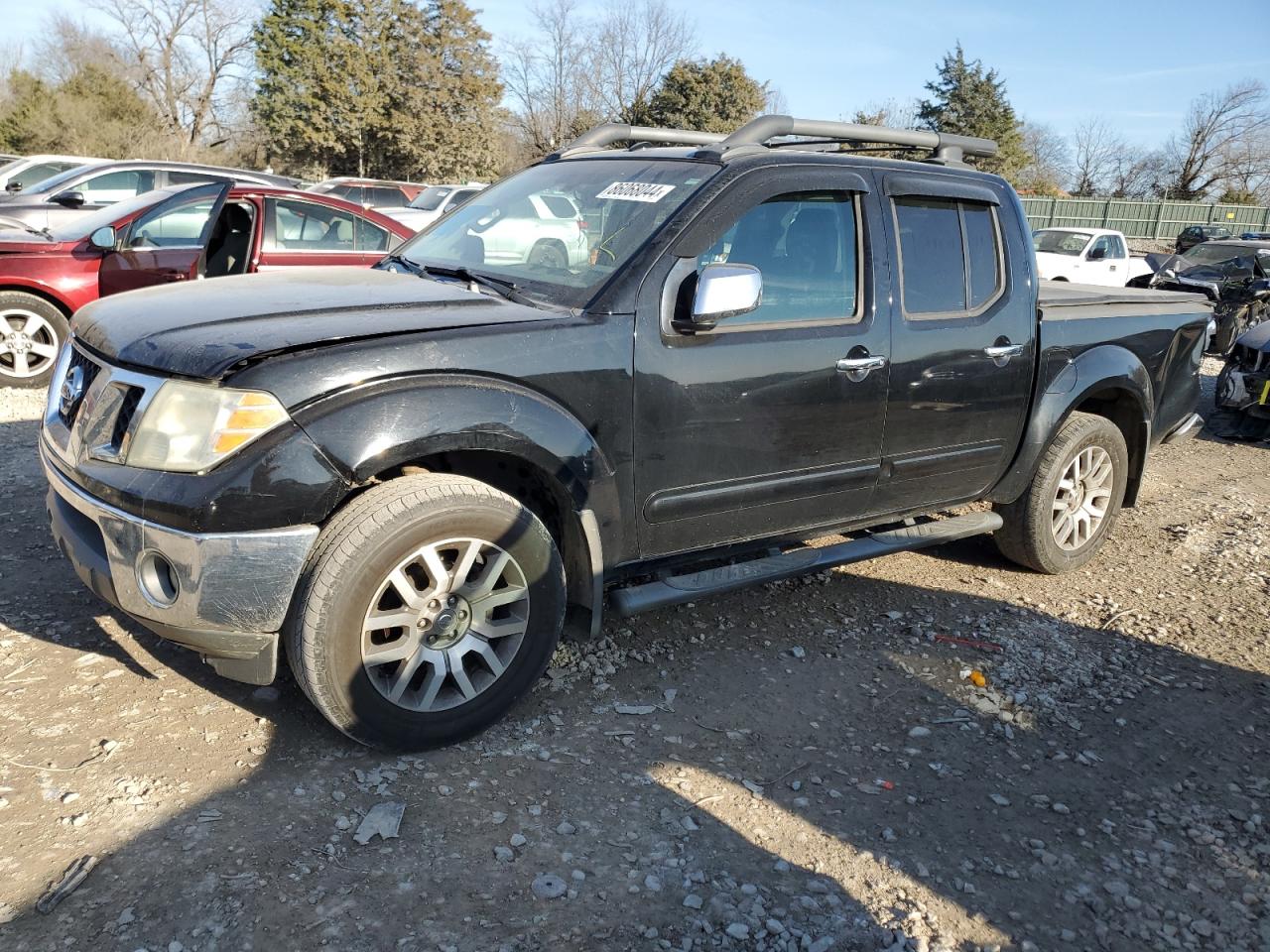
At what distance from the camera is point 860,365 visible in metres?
3.73

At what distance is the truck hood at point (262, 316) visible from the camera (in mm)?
2756

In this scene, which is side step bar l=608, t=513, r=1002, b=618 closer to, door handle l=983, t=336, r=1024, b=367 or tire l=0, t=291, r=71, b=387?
door handle l=983, t=336, r=1024, b=367

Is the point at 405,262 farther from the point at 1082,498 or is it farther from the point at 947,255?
the point at 1082,498

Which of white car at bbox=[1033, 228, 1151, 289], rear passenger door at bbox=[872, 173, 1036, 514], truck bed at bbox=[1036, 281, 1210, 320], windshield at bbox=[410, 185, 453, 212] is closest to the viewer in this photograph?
rear passenger door at bbox=[872, 173, 1036, 514]

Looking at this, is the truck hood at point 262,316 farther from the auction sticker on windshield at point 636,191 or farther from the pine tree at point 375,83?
the pine tree at point 375,83

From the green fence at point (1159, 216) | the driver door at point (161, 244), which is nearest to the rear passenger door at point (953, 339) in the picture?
A: the driver door at point (161, 244)

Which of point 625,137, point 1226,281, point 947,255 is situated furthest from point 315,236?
point 1226,281

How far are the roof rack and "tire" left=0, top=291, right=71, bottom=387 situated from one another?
4.80m

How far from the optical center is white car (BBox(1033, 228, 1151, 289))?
17.4 metres

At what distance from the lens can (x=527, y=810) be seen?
285 cm

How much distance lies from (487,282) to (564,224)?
0.39 m

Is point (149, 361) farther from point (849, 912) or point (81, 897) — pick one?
point (849, 912)

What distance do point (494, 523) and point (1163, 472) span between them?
6.18 m

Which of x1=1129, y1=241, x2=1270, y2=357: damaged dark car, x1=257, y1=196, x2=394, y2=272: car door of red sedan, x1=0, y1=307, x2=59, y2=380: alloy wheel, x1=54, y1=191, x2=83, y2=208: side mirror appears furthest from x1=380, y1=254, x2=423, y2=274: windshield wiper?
x1=1129, y1=241, x2=1270, y2=357: damaged dark car
